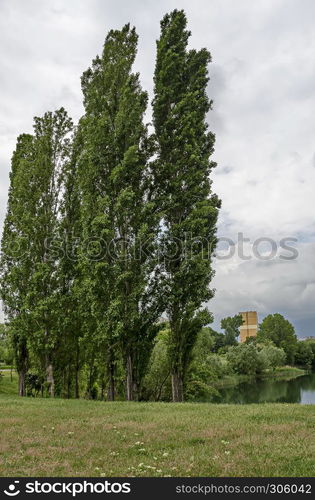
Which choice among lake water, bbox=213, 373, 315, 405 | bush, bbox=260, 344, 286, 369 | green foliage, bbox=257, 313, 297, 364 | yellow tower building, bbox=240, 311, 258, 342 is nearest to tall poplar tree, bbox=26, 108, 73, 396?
lake water, bbox=213, 373, 315, 405

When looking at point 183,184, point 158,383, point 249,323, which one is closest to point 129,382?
point 158,383

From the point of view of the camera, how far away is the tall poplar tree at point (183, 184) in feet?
76.3

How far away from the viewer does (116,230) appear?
24.0 metres

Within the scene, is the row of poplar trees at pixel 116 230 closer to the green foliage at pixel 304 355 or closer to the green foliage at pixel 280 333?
the green foliage at pixel 280 333

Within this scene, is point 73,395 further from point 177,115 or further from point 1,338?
point 177,115

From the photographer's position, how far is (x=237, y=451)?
890 cm

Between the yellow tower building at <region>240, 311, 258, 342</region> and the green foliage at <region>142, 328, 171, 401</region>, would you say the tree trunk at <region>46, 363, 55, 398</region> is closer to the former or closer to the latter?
the green foliage at <region>142, 328, 171, 401</region>

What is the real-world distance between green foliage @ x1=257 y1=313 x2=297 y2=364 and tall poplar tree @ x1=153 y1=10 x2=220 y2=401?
9382 cm

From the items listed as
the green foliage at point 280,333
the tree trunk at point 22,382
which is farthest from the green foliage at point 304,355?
the tree trunk at point 22,382

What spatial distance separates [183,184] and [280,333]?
104 meters

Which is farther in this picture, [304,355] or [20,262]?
[304,355]

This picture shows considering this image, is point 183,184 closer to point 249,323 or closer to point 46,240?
point 46,240

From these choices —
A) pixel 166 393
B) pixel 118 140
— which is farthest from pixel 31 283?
pixel 166 393

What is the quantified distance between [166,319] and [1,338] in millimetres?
15392
